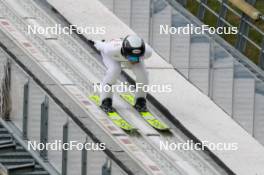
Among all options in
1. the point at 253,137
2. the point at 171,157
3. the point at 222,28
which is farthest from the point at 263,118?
the point at 222,28

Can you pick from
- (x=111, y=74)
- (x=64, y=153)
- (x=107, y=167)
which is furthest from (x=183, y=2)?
(x=107, y=167)

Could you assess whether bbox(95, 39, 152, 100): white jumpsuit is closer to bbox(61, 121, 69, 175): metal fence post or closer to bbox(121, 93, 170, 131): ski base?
bbox(121, 93, 170, 131): ski base

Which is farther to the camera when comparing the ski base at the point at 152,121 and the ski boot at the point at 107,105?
the ski base at the point at 152,121

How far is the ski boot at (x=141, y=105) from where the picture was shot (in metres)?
23.3

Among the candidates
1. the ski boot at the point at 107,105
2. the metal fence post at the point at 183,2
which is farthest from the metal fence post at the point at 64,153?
the metal fence post at the point at 183,2

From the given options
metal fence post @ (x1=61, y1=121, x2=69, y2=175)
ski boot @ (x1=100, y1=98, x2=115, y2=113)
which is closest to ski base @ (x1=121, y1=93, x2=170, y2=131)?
ski boot @ (x1=100, y1=98, x2=115, y2=113)

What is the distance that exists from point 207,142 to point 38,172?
3.32 m

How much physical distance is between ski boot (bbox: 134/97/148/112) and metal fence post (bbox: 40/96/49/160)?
103 inches

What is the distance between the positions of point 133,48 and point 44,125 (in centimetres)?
213

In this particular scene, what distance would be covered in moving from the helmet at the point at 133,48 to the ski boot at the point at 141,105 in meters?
0.92

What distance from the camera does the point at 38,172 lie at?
68.7ft

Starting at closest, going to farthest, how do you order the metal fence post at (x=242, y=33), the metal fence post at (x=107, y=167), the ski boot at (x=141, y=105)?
1. the metal fence post at (x=107, y=167)
2. the ski boot at (x=141, y=105)
3. the metal fence post at (x=242, y=33)

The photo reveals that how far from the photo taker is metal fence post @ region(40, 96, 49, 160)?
20.8 m

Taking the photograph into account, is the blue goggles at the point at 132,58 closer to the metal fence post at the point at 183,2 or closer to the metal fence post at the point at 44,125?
the metal fence post at the point at 44,125
